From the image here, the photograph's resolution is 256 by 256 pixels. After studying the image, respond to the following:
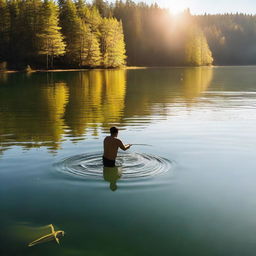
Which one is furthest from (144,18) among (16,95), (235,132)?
(235,132)

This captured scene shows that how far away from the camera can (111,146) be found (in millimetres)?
11383

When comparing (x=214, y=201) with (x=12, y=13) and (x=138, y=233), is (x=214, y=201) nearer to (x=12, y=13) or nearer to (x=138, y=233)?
(x=138, y=233)

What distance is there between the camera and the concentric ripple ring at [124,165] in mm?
11219

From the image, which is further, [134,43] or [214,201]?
[134,43]

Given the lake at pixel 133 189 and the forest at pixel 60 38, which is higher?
the forest at pixel 60 38

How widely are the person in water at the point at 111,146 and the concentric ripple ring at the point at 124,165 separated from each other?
35cm

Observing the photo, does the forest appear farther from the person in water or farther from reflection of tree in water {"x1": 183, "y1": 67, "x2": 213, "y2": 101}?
the person in water

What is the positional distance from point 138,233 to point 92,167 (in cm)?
450

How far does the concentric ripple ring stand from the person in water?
345 millimetres

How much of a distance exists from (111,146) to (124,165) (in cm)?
100

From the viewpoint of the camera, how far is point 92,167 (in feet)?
38.8

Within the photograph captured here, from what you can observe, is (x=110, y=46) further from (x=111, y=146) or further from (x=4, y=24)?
(x=111, y=146)

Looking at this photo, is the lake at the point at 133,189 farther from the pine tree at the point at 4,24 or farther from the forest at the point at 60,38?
the pine tree at the point at 4,24

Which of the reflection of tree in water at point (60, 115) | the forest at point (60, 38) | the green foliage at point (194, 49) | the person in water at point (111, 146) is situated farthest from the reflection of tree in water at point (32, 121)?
the green foliage at point (194, 49)
